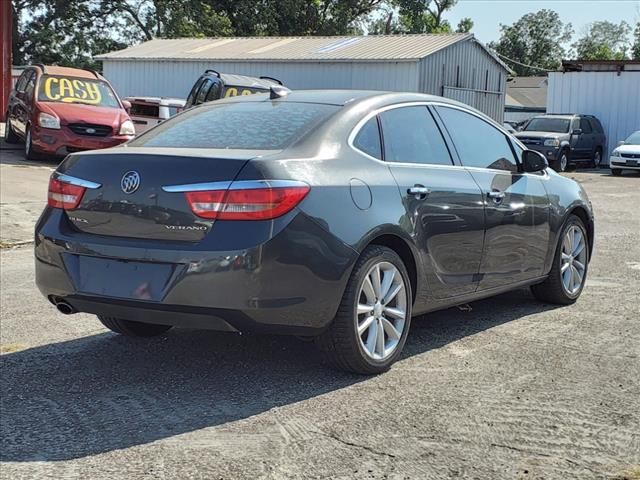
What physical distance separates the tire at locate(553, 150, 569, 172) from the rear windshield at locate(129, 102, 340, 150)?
21.0 meters

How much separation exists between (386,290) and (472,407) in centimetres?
86

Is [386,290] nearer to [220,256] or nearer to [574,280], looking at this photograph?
[220,256]

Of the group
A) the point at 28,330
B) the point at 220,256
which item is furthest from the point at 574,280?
the point at 28,330

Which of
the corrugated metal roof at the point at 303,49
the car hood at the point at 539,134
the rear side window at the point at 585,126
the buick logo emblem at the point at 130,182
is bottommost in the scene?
the buick logo emblem at the point at 130,182

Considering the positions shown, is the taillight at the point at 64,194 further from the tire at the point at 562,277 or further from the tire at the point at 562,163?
the tire at the point at 562,163

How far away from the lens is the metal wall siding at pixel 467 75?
87.7ft

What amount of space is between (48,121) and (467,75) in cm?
1648

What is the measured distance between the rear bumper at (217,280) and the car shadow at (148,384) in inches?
16.1

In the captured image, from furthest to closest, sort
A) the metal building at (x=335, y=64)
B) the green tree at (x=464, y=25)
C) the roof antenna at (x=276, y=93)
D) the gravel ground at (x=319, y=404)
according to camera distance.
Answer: the green tree at (x=464, y=25) → the metal building at (x=335, y=64) → the roof antenna at (x=276, y=93) → the gravel ground at (x=319, y=404)

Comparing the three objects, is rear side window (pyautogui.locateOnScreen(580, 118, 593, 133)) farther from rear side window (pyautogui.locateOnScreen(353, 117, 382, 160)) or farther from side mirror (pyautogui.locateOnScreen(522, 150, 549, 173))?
rear side window (pyautogui.locateOnScreen(353, 117, 382, 160))

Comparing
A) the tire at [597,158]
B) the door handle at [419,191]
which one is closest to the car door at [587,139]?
the tire at [597,158]

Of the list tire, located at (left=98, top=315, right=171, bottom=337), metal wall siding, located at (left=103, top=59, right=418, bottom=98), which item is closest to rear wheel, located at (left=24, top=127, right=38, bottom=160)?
metal wall siding, located at (left=103, top=59, right=418, bottom=98)

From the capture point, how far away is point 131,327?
18.0 ft

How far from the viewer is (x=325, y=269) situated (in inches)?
171
